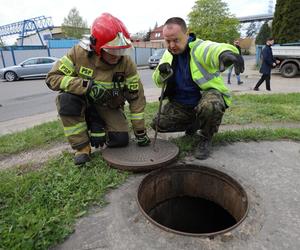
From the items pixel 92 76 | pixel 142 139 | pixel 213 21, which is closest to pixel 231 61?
pixel 142 139

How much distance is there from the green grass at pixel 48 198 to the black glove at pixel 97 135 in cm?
20

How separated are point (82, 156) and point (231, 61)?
1596 mm

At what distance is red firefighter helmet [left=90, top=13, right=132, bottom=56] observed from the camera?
234 centimetres

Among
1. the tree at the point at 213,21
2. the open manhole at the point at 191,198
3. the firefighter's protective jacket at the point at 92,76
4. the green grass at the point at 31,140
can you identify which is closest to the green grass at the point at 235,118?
the green grass at the point at 31,140

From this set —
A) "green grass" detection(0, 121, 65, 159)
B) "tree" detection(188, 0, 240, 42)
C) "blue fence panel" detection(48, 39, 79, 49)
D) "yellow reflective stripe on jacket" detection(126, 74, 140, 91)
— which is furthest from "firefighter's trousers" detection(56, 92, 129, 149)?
"tree" detection(188, 0, 240, 42)

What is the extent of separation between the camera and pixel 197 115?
2.71 meters

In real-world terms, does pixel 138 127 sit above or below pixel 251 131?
above

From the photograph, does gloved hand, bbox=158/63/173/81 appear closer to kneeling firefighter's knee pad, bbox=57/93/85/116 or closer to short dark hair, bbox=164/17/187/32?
short dark hair, bbox=164/17/187/32

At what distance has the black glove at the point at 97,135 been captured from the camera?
9.11 feet

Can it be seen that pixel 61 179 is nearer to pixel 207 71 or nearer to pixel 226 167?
pixel 226 167

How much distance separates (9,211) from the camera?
6.33 ft

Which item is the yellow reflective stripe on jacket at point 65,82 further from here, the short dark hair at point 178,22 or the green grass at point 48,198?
the short dark hair at point 178,22

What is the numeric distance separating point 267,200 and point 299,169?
2.36 ft

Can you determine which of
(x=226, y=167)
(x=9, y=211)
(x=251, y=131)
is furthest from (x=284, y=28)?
(x=9, y=211)
